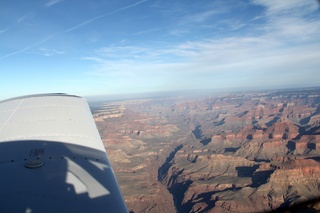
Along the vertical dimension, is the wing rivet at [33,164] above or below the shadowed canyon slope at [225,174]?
above

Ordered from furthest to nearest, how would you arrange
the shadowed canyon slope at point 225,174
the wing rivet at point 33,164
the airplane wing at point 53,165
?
the shadowed canyon slope at point 225,174 < the wing rivet at point 33,164 < the airplane wing at point 53,165

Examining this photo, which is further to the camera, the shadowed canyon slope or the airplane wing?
the shadowed canyon slope

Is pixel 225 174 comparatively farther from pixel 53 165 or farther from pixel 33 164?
pixel 33 164

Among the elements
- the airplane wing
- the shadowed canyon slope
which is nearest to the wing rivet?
the airplane wing

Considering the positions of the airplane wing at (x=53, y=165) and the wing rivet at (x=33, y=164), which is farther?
the wing rivet at (x=33, y=164)

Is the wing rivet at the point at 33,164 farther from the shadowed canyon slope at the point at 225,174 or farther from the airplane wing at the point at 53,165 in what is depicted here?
the shadowed canyon slope at the point at 225,174

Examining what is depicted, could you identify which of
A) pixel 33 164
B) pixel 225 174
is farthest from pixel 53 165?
pixel 225 174

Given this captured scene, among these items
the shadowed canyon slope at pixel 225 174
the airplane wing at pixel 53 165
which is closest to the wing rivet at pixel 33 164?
Answer: the airplane wing at pixel 53 165

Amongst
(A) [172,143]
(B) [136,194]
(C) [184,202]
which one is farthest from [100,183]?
(A) [172,143]

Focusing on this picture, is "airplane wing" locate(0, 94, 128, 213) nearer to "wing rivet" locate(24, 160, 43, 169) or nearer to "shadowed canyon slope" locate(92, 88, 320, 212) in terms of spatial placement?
"wing rivet" locate(24, 160, 43, 169)
